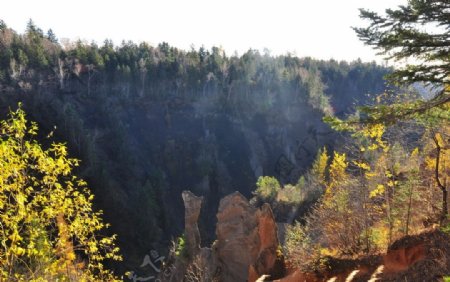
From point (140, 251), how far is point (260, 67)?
77711mm

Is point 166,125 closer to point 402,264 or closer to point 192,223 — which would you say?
point 192,223

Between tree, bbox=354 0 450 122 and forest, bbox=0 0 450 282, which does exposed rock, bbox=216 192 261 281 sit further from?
tree, bbox=354 0 450 122

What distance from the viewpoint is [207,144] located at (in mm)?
90062

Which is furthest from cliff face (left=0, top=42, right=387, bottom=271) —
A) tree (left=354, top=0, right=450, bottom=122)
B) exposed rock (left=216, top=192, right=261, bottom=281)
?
tree (left=354, top=0, right=450, bottom=122)

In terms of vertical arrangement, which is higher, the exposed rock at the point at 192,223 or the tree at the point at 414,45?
the tree at the point at 414,45

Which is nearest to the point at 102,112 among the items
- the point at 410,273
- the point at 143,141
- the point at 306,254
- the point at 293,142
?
the point at 143,141

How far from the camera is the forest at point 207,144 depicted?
32.2 ft

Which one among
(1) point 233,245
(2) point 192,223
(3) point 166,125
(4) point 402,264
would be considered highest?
(3) point 166,125

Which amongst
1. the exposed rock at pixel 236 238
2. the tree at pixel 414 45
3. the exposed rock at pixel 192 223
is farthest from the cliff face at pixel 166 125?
the tree at pixel 414 45

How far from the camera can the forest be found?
982 cm

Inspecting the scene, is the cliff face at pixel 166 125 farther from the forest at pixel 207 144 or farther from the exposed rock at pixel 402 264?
the exposed rock at pixel 402 264

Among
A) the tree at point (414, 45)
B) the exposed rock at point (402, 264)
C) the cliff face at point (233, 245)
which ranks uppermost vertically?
the tree at point (414, 45)

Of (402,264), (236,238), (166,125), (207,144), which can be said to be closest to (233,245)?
(236,238)

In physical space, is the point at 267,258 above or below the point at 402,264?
below
